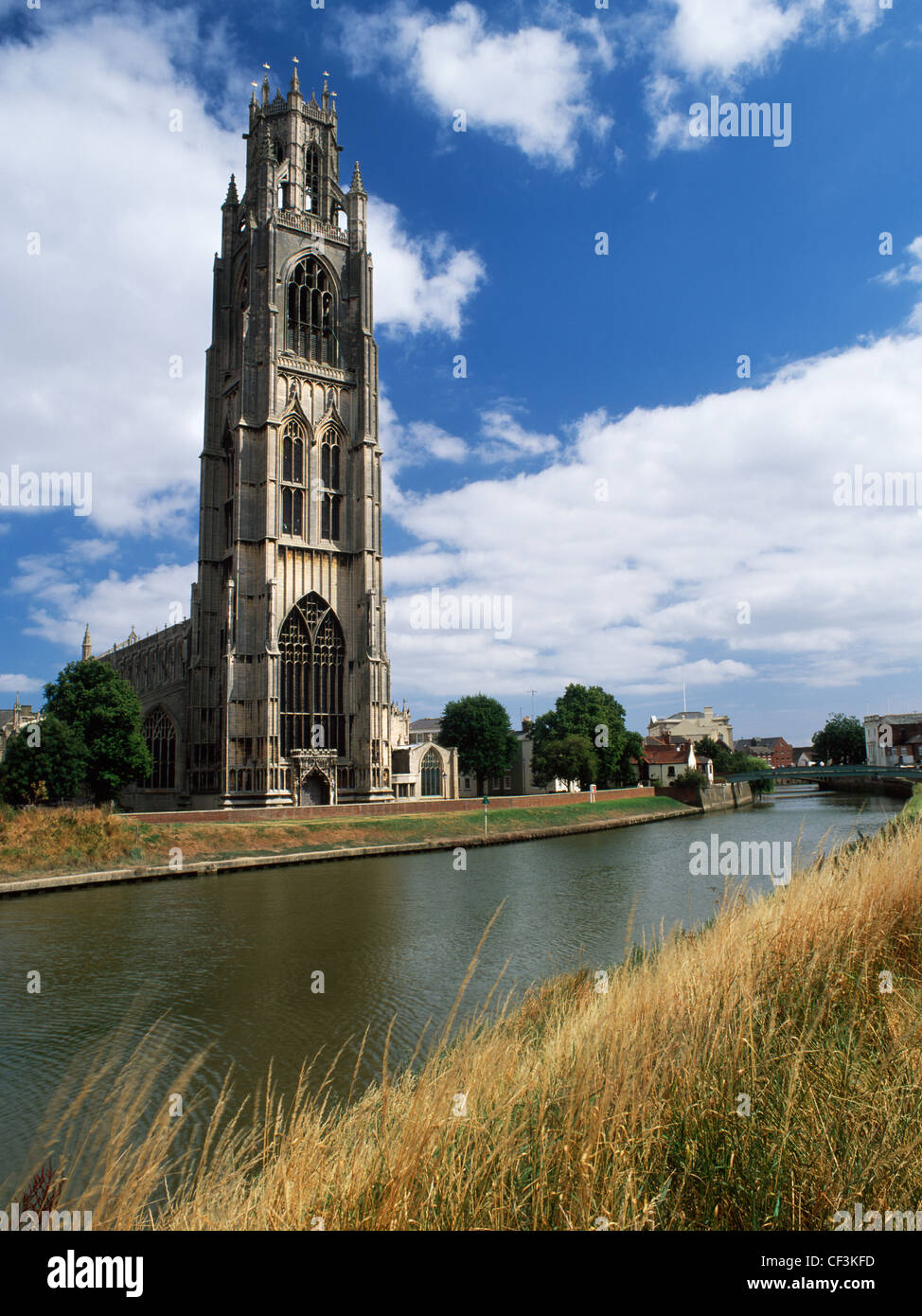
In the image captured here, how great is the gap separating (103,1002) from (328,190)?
68.8 metres

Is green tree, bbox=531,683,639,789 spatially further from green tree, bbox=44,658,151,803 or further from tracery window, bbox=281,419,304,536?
green tree, bbox=44,658,151,803

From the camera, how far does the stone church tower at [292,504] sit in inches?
2224

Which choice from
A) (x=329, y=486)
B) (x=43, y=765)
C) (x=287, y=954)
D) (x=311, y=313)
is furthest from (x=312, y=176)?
(x=287, y=954)

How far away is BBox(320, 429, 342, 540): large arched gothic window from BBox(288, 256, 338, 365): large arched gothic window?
668cm

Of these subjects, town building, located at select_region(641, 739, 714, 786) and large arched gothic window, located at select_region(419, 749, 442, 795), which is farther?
town building, located at select_region(641, 739, 714, 786)

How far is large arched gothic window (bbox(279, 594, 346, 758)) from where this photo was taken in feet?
189

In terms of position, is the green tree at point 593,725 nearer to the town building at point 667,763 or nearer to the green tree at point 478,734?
the green tree at point 478,734

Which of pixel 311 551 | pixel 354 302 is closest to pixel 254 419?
pixel 311 551

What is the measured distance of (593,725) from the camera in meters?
85.4

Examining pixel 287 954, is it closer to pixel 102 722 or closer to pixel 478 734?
pixel 102 722

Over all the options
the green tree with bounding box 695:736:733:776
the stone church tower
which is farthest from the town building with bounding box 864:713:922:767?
the stone church tower

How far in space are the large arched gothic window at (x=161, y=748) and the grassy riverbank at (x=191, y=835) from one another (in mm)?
23552

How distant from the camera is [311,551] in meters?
59.9

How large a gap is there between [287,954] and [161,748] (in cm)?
4845
